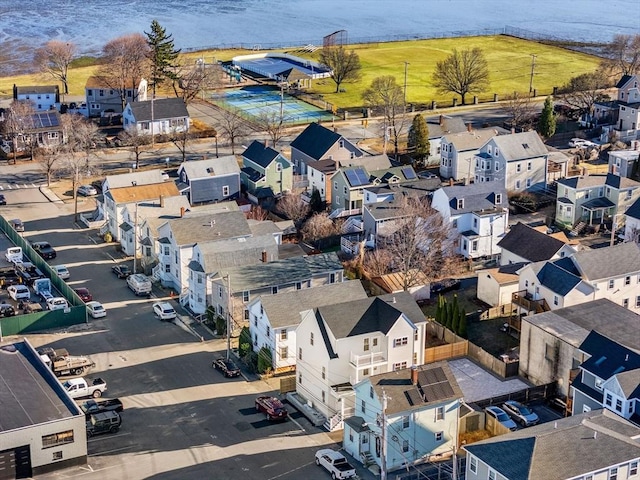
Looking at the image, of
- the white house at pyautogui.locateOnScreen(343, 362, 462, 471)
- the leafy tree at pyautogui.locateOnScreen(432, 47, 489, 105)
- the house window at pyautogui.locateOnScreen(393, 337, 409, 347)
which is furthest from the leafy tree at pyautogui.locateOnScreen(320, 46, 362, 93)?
the white house at pyautogui.locateOnScreen(343, 362, 462, 471)

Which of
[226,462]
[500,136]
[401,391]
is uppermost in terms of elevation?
[500,136]

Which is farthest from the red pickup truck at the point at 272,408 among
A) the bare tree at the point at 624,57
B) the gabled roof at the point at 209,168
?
the bare tree at the point at 624,57

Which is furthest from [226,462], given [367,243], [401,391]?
[367,243]

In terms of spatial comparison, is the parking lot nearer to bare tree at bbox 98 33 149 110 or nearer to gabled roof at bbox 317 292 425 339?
gabled roof at bbox 317 292 425 339

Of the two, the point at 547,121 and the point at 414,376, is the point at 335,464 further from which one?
the point at 547,121

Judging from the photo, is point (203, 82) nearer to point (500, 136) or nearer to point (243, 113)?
point (243, 113)

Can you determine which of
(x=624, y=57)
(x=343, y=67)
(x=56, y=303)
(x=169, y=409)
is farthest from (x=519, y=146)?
(x=624, y=57)

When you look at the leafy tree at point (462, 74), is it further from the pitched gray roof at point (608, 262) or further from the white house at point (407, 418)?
the white house at point (407, 418)
